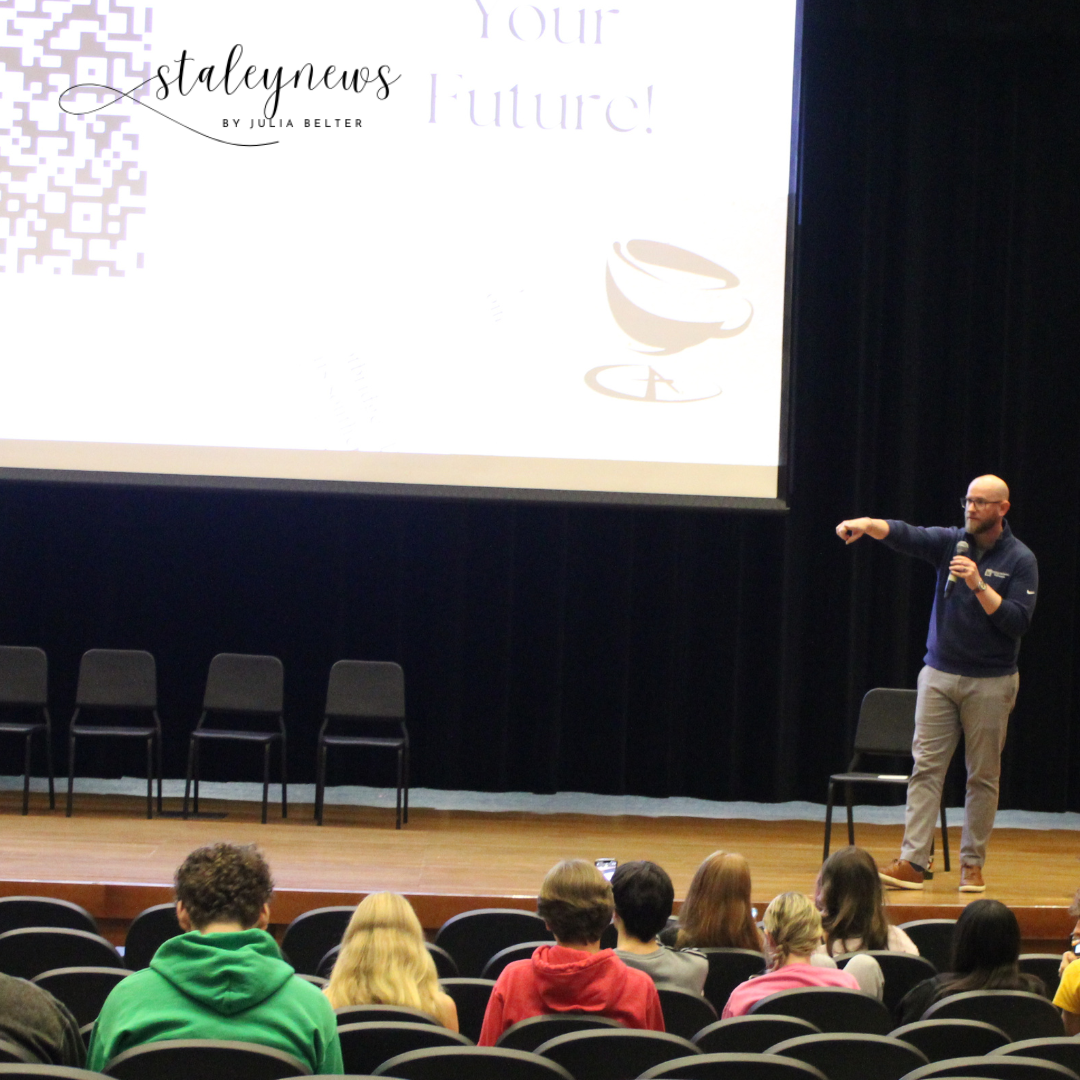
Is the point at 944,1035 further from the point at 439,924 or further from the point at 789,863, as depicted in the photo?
the point at 789,863

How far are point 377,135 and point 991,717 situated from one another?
3.56m

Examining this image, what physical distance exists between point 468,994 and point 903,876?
2664mm

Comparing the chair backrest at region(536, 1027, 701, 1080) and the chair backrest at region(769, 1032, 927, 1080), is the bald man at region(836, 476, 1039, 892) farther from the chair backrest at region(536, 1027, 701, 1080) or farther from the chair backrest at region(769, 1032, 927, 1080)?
the chair backrest at region(536, 1027, 701, 1080)

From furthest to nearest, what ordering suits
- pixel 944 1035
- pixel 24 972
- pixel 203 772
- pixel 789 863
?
pixel 203 772 < pixel 789 863 < pixel 24 972 < pixel 944 1035

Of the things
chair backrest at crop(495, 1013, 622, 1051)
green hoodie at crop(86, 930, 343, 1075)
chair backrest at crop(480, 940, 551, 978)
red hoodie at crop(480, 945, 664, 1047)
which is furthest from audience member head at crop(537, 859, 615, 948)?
green hoodie at crop(86, 930, 343, 1075)

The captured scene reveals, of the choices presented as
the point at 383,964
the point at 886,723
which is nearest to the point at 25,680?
the point at 886,723

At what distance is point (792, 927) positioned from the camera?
9.16 ft

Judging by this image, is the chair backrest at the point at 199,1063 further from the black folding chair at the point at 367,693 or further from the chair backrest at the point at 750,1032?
the black folding chair at the point at 367,693

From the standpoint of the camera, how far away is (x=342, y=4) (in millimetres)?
5855

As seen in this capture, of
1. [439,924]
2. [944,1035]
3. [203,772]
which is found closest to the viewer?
[944,1035]

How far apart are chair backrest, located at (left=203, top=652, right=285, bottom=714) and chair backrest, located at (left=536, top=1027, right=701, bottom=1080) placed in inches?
170

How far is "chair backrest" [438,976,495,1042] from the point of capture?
276cm

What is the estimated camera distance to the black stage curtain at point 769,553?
7109mm

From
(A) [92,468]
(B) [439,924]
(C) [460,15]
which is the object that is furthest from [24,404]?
(B) [439,924]
